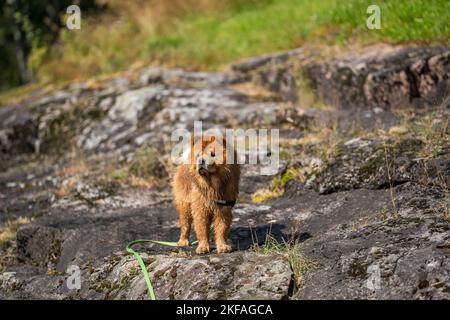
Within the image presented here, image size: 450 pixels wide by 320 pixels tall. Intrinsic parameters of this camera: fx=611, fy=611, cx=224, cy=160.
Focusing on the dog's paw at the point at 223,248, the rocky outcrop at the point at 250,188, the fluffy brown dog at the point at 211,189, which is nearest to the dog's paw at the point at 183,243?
the rocky outcrop at the point at 250,188

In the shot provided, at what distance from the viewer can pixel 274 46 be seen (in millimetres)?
14719

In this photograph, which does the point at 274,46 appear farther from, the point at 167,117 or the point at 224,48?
the point at 167,117

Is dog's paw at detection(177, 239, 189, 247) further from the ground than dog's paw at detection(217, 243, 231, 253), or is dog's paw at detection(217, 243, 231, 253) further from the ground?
dog's paw at detection(217, 243, 231, 253)

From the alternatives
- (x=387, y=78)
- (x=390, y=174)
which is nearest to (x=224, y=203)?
(x=390, y=174)

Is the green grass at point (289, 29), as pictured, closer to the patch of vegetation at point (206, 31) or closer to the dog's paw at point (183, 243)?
the patch of vegetation at point (206, 31)

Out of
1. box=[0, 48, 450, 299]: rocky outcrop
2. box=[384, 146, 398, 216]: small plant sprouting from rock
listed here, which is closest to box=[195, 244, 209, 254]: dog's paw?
box=[0, 48, 450, 299]: rocky outcrop

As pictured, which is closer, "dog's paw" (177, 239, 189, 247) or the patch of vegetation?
"dog's paw" (177, 239, 189, 247)

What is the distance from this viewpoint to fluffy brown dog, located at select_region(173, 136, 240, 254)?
19.6 feet

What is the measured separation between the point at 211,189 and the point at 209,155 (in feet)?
1.31

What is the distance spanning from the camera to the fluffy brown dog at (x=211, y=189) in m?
5.97

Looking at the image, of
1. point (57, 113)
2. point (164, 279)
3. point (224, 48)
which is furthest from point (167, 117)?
point (164, 279)

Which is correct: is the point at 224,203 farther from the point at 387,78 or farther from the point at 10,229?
the point at 387,78

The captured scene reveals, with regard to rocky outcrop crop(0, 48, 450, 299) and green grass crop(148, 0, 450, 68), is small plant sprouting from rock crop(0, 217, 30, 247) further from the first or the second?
green grass crop(148, 0, 450, 68)
